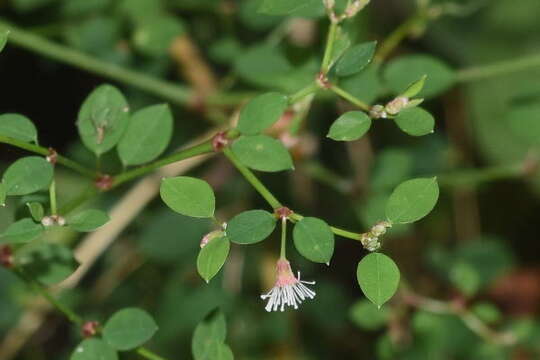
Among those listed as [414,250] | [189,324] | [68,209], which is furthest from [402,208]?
[414,250]

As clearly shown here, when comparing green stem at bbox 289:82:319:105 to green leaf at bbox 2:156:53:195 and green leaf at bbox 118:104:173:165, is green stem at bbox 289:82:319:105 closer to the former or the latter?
green leaf at bbox 118:104:173:165

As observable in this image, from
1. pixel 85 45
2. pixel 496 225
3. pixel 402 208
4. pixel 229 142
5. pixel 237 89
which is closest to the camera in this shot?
pixel 402 208

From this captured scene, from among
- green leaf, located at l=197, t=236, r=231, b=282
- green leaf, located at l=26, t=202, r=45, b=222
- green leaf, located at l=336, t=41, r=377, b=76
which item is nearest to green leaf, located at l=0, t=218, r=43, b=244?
green leaf, located at l=26, t=202, r=45, b=222

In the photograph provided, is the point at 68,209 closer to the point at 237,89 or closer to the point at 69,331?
the point at 237,89

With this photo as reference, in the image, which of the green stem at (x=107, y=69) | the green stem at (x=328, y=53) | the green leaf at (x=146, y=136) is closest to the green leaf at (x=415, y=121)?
the green stem at (x=328, y=53)

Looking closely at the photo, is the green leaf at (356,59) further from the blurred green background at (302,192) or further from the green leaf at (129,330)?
the blurred green background at (302,192)
